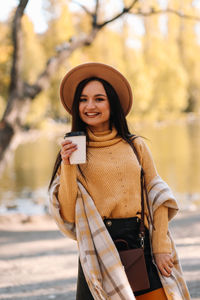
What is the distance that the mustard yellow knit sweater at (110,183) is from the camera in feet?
5.87

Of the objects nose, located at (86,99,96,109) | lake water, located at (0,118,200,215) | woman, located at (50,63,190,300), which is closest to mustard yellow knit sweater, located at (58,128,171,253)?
woman, located at (50,63,190,300)

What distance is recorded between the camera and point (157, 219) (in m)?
1.88

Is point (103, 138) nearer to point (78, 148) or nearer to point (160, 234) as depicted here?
point (78, 148)

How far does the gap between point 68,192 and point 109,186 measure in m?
0.18

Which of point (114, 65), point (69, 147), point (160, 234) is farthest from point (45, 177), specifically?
point (114, 65)

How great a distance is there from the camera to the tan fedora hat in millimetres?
1906

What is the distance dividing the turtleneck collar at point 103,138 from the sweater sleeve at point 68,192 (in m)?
0.20

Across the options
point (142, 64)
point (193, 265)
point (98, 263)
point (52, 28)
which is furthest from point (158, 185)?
point (142, 64)

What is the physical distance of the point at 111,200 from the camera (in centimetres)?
179

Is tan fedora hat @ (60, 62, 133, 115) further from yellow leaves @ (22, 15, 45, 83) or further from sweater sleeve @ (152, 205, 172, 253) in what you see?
yellow leaves @ (22, 15, 45, 83)

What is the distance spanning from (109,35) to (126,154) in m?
35.4

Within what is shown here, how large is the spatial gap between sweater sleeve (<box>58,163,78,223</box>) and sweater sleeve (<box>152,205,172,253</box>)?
1.24ft

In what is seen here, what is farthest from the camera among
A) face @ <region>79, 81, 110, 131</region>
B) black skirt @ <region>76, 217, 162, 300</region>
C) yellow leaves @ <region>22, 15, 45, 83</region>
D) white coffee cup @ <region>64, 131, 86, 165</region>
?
yellow leaves @ <region>22, 15, 45, 83</region>

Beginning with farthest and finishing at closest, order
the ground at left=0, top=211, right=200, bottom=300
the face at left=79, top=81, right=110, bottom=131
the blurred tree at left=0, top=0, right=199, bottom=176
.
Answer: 1. the blurred tree at left=0, top=0, right=199, bottom=176
2. the ground at left=0, top=211, right=200, bottom=300
3. the face at left=79, top=81, right=110, bottom=131
